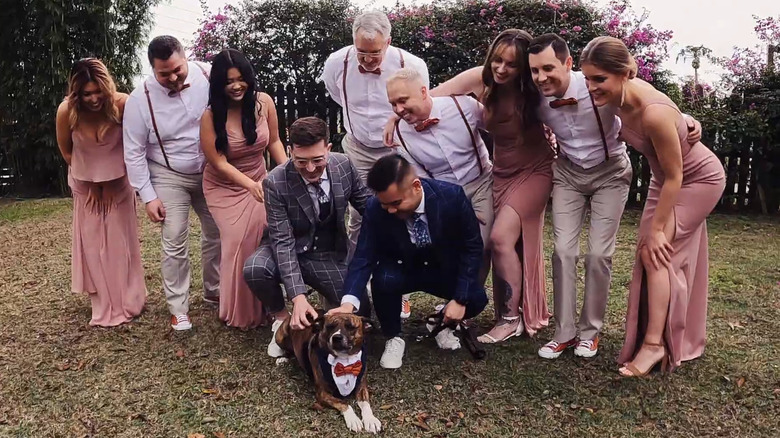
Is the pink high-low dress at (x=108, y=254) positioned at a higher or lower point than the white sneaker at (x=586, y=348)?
higher

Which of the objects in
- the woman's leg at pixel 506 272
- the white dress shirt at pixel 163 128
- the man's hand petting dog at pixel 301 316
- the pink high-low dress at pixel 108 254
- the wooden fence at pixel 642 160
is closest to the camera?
the man's hand petting dog at pixel 301 316

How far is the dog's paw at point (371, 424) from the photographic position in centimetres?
319

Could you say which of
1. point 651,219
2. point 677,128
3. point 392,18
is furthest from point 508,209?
point 392,18

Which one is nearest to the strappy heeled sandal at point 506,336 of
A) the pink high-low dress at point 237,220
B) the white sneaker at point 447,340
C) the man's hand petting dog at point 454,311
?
the white sneaker at point 447,340

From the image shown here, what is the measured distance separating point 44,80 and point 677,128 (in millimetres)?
10400

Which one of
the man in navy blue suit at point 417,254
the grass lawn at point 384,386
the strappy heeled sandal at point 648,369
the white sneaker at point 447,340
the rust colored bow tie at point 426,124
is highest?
the rust colored bow tie at point 426,124

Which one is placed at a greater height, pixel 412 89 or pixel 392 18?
pixel 392 18

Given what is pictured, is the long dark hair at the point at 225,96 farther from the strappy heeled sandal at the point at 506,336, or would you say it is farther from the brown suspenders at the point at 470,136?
the strappy heeled sandal at the point at 506,336

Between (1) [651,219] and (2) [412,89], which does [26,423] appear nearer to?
(2) [412,89]

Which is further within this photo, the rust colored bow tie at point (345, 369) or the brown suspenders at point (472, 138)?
the brown suspenders at point (472, 138)

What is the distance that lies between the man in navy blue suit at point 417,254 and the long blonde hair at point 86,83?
1.94 meters

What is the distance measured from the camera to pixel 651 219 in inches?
141

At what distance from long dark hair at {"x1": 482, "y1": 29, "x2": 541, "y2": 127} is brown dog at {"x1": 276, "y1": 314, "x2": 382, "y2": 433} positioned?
1486 mm

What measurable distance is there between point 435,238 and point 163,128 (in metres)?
1.96
